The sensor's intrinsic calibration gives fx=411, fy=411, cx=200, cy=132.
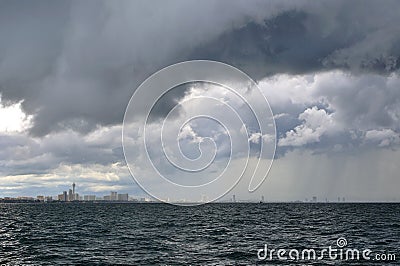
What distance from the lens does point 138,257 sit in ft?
139

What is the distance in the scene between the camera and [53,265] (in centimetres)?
3928

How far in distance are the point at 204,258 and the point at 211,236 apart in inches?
775

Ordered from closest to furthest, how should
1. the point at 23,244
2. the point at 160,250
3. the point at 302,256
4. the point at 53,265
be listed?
the point at 53,265, the point at 302,256, the point at 160,250, the point at 23,244

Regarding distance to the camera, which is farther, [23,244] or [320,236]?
[320,236]

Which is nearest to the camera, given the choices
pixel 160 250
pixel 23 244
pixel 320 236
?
pixel 160 250

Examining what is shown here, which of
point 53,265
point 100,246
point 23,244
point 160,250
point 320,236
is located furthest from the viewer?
point 320,236

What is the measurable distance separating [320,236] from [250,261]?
23466 millimetres

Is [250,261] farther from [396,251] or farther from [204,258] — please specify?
[396,251]

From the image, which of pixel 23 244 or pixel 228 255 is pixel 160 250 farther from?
pixel 23 244

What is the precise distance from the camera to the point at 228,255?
43031 mm

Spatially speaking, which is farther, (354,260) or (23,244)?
(23,244)

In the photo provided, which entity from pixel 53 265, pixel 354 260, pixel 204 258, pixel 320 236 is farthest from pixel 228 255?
pixel 320 236

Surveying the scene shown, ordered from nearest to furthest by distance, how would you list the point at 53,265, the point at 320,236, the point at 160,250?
the point at 53,265, the point at 160,250, the point at 320,236

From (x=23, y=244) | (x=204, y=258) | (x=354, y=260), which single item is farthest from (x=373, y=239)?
(x=23, y=244)
